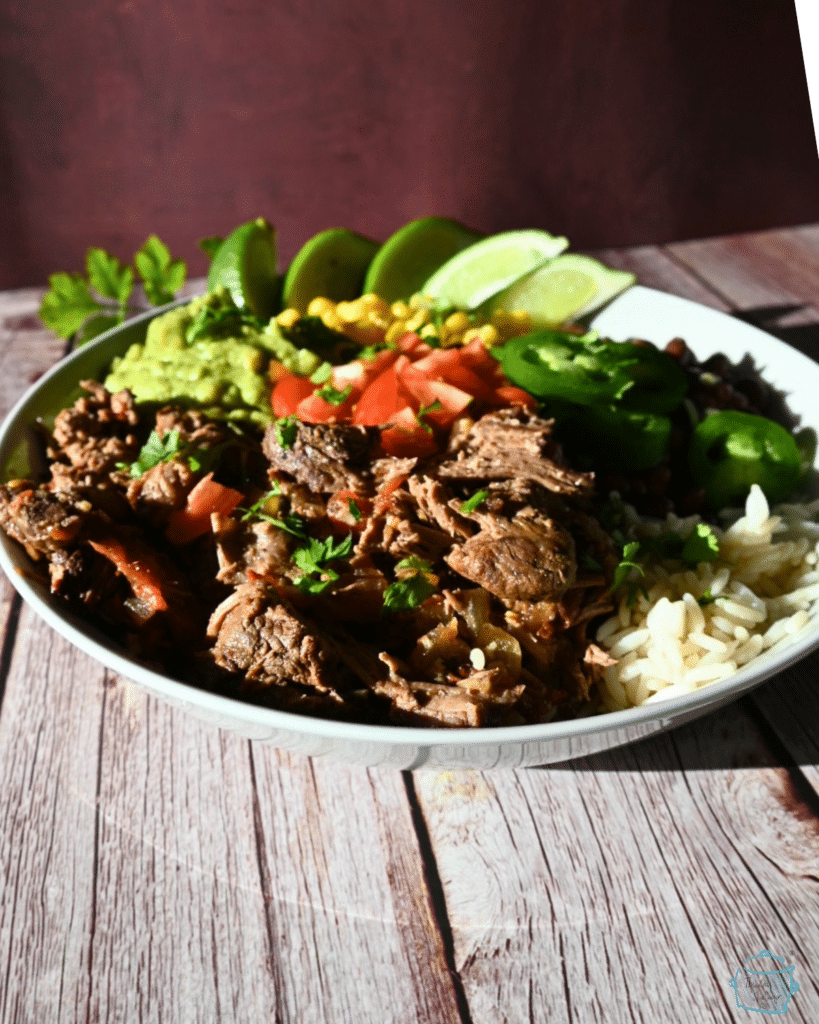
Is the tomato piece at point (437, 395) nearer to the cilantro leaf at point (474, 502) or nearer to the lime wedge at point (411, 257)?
the cilantro leaf at point (474, 502)

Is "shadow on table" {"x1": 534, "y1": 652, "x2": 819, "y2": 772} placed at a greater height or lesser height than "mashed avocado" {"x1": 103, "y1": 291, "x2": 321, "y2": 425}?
lesser

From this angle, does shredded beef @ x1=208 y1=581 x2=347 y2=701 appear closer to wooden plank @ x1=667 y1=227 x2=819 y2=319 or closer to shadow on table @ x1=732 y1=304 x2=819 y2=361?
shadow on table @ x1=732 y1=304 x2=819 y2=361

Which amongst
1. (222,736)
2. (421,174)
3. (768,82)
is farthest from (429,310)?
(768,82)

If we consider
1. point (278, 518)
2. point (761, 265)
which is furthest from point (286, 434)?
point (761, 265)

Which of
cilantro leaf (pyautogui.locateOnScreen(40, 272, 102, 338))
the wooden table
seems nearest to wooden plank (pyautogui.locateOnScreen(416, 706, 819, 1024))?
the wooden table

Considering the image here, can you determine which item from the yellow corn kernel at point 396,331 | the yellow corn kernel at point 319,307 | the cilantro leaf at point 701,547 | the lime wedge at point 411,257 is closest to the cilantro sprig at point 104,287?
the yellow corn kernel at point 319,307

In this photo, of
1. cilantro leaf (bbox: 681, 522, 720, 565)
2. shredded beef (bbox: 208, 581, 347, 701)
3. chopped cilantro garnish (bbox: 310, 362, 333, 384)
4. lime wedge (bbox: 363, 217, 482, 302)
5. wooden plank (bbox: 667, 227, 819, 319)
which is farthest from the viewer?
wooden plank (bbox: 667, 227, 819, 319)
